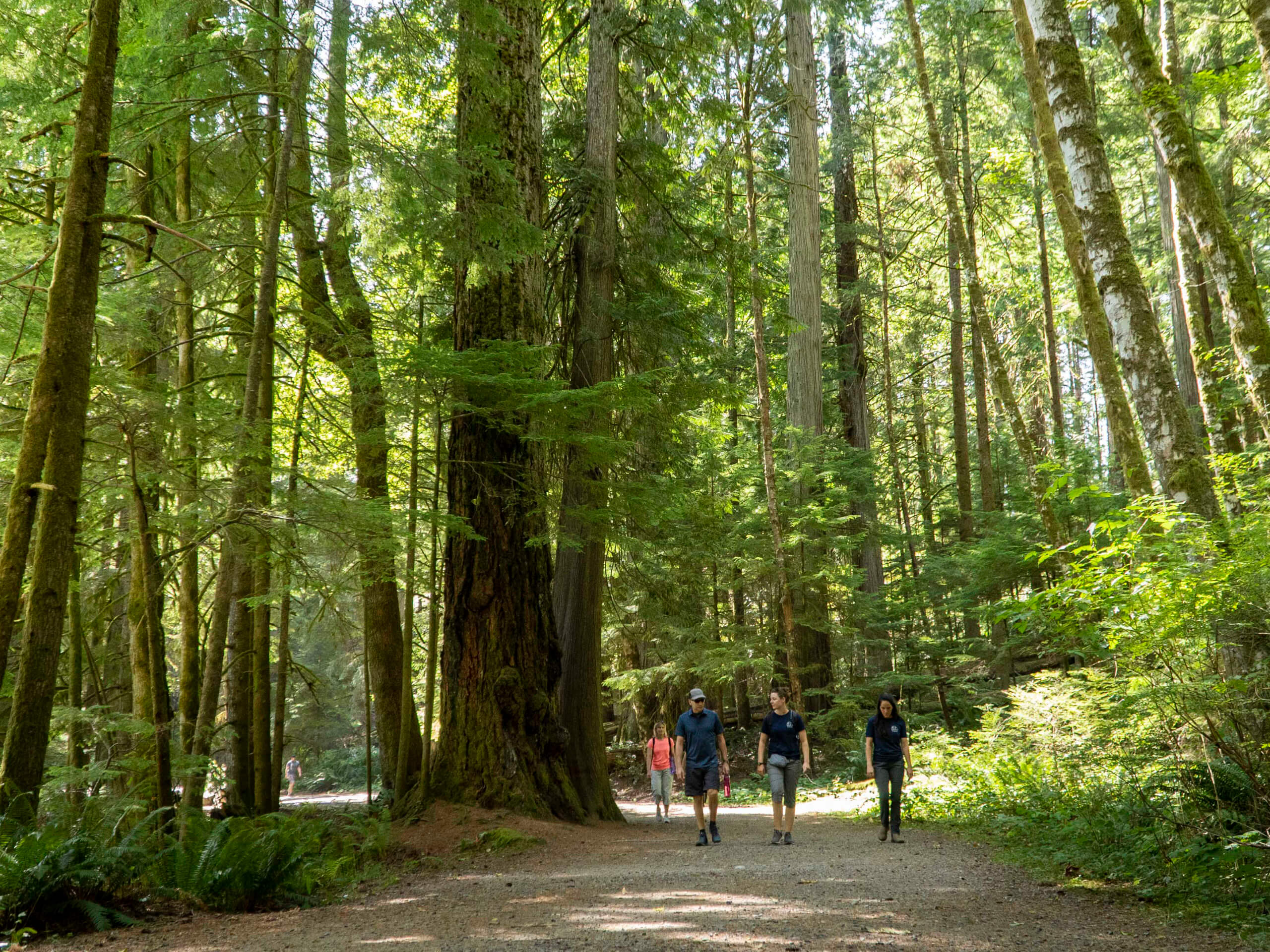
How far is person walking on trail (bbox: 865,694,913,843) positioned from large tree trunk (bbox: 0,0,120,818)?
23.9 ft

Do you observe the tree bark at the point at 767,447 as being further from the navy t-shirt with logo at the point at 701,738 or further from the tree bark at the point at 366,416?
the tree bark at the point at 366,416

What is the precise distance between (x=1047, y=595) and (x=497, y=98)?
22.3 ft

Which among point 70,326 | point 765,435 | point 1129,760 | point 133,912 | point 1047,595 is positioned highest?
point 765,435

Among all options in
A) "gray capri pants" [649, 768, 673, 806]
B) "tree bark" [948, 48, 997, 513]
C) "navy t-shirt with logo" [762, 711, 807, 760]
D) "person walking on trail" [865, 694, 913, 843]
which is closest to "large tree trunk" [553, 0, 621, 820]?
"gray capri pants" [649, 768, 673, 806]

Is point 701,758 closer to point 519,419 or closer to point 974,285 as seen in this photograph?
point 519,419

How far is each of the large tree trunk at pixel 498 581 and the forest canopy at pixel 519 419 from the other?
0.05 metres

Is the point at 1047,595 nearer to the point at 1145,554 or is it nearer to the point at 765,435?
the point at 1145,554

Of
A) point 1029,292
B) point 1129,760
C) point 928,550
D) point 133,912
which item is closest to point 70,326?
point 133,912

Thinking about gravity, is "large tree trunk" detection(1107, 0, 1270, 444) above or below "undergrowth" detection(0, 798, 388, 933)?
above

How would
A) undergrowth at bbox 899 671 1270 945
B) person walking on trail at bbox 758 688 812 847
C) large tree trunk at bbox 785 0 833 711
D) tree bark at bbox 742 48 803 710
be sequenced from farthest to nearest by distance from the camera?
large tree trunk at bbox 785 0 833 711, tree bark at bbox 742 48 803 710, person walking on trail at bbox 758 688 812 847, undergrowth at bbox 899 671 1270 945

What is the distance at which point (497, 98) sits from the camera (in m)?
8.46

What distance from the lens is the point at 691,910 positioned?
516cm

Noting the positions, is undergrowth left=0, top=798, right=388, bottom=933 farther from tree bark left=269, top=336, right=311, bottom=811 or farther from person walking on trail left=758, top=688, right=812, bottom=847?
person walking on trail left=758, top=688, right=812, bottom=847

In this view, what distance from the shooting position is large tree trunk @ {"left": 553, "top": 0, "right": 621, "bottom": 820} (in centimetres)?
1067
